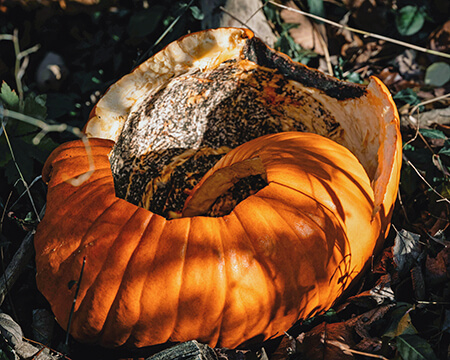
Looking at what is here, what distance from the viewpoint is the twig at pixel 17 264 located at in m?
1.82

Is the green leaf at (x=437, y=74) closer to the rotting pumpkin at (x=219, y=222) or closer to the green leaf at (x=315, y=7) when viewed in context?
the green leaf at (x=315, y=7)

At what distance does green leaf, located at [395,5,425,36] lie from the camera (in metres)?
2.74

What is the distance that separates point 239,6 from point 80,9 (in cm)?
126

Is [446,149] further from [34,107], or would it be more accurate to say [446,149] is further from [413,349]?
[34,107]

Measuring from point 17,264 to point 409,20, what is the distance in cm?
277

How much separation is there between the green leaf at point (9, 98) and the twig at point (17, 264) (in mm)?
705

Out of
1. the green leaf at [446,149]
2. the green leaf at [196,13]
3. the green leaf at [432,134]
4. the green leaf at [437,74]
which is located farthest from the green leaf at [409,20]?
the green leaf at [196,13]

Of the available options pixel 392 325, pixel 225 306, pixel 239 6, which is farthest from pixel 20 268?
pixel 239 6

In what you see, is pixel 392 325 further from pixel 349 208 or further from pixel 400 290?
pixel 349 208

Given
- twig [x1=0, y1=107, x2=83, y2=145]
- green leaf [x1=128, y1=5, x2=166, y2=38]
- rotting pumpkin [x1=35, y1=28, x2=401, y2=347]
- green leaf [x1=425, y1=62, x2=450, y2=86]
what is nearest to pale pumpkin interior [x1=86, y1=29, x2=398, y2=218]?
rotting pumpkin [x1=35, y1=28, x2=401, y2=347]

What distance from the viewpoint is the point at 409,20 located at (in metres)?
2.75

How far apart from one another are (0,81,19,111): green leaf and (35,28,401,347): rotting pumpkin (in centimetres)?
49

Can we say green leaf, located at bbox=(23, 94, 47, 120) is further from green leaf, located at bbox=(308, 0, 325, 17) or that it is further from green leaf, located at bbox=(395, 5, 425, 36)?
green leaf, located at bbox=(395, 5, 425, 36)

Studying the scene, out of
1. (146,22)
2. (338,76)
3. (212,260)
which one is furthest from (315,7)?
(212,260)
